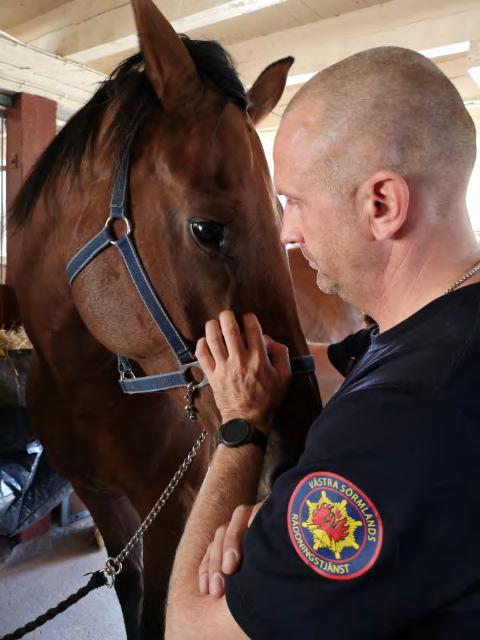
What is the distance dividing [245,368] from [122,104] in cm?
71

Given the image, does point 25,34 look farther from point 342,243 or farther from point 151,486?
point 342,243

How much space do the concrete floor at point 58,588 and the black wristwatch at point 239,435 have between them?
Answer: 165cm

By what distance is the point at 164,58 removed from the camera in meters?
1.17

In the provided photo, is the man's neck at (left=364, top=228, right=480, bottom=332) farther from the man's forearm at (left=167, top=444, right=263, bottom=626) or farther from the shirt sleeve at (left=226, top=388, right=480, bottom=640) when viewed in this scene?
the man's forearm at (left=167, top=444, right=263, bottom=626)

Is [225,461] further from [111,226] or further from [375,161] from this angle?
[111,226]

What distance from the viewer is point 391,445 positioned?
1.75 feet

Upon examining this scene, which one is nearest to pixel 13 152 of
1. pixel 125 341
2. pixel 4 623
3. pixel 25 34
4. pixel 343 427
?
pixel 25 34

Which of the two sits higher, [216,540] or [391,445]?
[391,445]

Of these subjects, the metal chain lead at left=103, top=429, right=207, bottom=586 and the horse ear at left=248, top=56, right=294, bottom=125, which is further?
the horse ear at left=248, top=56, right=294, bottom=125

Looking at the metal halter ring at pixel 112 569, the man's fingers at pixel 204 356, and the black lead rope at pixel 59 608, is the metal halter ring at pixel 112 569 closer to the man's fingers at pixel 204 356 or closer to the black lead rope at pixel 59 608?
the black lead rope at pixel 59 608

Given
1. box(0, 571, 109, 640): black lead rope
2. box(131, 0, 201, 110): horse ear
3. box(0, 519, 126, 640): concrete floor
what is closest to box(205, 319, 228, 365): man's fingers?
box(131, 0, 201, 110): horse ear

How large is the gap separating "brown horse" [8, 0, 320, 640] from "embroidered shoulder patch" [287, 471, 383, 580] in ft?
1.40

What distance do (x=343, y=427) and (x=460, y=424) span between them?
12 centimetres

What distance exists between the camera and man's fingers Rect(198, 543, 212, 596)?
2.27ft
